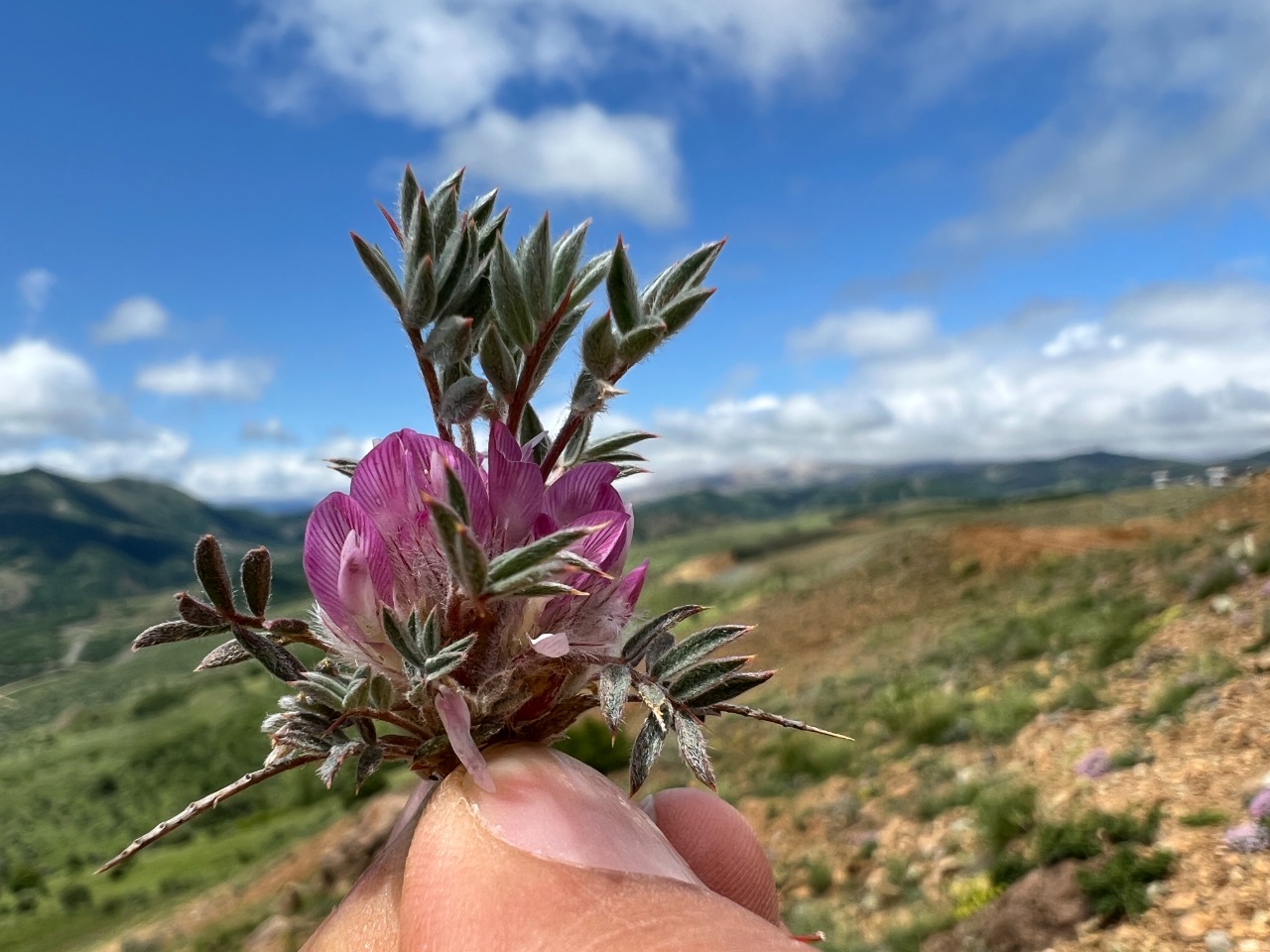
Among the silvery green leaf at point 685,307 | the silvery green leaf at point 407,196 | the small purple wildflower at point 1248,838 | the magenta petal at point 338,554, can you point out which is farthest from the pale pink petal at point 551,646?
the small purple wildflower at point 1248,838

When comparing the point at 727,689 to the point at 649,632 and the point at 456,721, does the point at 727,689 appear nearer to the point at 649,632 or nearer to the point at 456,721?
the point at 649,632

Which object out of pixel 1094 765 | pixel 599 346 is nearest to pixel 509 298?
pixel 599 346

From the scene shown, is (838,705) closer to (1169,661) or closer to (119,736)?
(1169,661)

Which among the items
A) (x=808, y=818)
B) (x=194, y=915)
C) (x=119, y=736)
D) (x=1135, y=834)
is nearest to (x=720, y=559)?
(x=119, y=736)

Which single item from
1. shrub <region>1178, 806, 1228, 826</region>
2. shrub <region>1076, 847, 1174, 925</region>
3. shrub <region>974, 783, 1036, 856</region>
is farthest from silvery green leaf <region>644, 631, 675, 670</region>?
shrub <region>974, 783, 1036, 856</region>

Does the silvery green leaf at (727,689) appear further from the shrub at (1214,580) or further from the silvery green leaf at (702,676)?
the shrub at (1214,580)

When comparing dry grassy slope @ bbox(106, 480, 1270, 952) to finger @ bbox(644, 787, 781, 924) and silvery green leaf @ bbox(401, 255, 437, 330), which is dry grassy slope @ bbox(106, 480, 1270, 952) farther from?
silvery green leaf @ bbox(401, 255, 437, 330)

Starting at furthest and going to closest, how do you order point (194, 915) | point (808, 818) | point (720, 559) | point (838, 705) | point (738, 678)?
point (720, 559) → point (194, 915) → point (838, 705) → point (808, 818) → point (738, 678)
